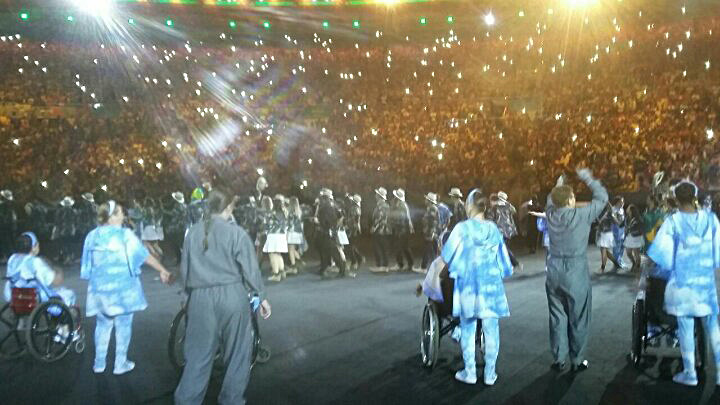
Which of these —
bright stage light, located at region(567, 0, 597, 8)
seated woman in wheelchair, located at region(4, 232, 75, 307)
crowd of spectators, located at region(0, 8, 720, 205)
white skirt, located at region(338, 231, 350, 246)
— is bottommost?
white skirt, located at region(338, 231, 350, 246)

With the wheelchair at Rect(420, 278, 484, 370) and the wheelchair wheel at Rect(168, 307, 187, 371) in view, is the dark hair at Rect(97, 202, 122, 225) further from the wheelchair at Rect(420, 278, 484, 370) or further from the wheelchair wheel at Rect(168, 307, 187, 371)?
the wheelchair at Rect(420, 278, 484, 370)

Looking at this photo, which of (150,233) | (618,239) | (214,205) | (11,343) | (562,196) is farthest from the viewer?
(150,233)

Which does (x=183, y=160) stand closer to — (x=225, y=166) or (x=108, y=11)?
(x=225, y=166)

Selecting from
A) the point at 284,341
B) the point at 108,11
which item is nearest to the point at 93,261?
the point at 284,341

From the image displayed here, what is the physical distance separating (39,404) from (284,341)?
2555mm

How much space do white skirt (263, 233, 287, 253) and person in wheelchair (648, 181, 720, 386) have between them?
7425 millimetres

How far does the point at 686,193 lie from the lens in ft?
15.5

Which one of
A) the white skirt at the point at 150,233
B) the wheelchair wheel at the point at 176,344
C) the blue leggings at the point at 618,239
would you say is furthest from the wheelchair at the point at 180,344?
the white skirt at the point at 150,233

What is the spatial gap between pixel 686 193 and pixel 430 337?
2444 millimetres

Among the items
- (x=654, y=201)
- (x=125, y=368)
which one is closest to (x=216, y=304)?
(x=125, y=368)

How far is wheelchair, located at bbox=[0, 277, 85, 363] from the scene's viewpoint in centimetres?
581

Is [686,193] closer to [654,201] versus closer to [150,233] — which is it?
[654,201]

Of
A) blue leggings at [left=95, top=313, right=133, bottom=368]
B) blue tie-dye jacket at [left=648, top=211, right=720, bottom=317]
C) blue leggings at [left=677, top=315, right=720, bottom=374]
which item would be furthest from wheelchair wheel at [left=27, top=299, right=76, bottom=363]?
blue leggings at [left=677, top=315, right=720, bottom=374]

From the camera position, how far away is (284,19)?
72.3 ft
